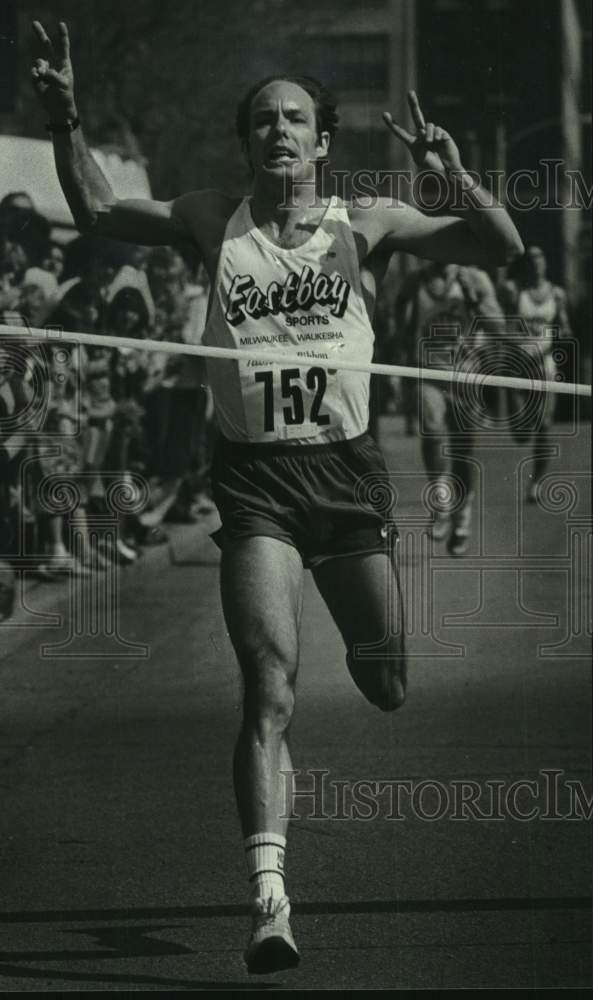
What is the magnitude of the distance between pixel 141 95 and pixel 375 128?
14003 millimetres

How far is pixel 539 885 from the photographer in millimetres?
5488

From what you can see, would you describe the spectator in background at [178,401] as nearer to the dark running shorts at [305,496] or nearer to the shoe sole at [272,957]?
the dark running shorts at [305,496]

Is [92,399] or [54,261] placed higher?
[54,261]

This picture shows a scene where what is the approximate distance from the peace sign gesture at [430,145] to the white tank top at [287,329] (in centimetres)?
29

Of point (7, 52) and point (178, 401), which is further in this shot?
point (178, 401)

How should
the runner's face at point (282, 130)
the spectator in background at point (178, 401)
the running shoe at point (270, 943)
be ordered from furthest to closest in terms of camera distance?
the spectator in background at point (178, 401), the runner's face at point (282, 130), the running shoe at point (270, 943)

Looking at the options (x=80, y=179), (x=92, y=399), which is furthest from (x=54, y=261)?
(x=80, y=179)

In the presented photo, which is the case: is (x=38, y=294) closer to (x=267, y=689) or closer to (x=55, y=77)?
(x=55, y=77)

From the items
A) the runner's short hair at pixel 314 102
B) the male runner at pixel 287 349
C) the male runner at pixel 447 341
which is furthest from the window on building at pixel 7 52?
the male runner at pixel 447 341

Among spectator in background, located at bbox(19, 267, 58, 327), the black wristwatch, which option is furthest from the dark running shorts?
spectator in background, located at bbox(19, 267, 58, 327)

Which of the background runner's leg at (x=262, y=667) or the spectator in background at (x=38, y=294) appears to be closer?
the background runner's leg at (x=262, y=667)

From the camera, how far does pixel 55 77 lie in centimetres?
483

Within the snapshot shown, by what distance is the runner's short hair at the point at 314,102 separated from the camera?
505cm

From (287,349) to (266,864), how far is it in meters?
1.16
